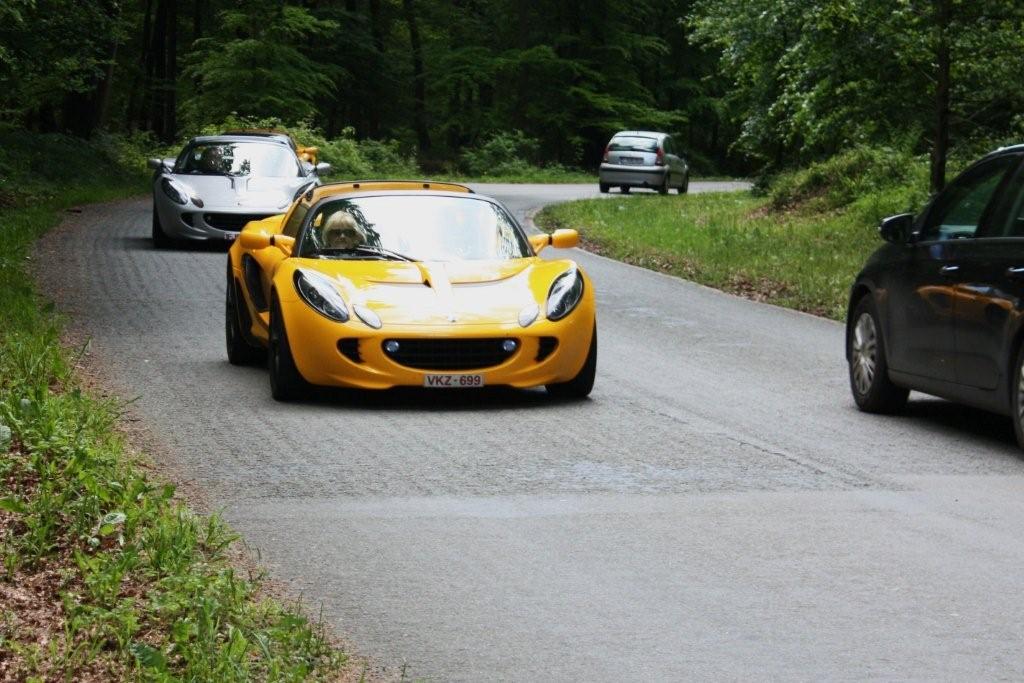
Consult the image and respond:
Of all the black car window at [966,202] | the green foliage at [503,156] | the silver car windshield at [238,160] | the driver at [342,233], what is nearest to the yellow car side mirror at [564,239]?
the driver at [342,233]

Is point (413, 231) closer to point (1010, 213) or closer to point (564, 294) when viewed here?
point (564, 294)

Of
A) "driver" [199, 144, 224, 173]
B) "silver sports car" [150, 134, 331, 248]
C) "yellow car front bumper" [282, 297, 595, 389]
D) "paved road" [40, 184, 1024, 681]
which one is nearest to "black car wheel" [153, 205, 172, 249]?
"silver sports car" [150, 134, 331, 248]

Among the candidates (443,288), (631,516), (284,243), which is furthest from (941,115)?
(631,516)

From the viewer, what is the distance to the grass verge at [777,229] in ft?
67.9

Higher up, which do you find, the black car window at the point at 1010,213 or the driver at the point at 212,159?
the black car window at the point at 1010,213

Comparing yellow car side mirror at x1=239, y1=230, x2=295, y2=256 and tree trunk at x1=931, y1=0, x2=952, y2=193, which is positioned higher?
tree trunk at x1=931, y1=0, x2=952, y2=193

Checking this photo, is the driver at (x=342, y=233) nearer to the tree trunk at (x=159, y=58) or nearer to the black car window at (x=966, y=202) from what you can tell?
the black car window at (x=966, y=202)

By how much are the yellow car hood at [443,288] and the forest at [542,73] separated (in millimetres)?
11243

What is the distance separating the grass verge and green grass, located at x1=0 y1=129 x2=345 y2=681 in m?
10.7

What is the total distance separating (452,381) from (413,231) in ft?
4.89

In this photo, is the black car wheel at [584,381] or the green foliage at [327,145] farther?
the green foliage at [327,145]

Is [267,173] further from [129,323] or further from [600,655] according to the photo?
[600,655]

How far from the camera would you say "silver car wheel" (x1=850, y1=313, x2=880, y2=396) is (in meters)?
11.1

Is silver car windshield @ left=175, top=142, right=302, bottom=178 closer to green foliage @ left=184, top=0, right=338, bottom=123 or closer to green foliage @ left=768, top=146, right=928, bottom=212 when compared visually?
green foliage @ left=768, top=146, right=928, bottom=212
